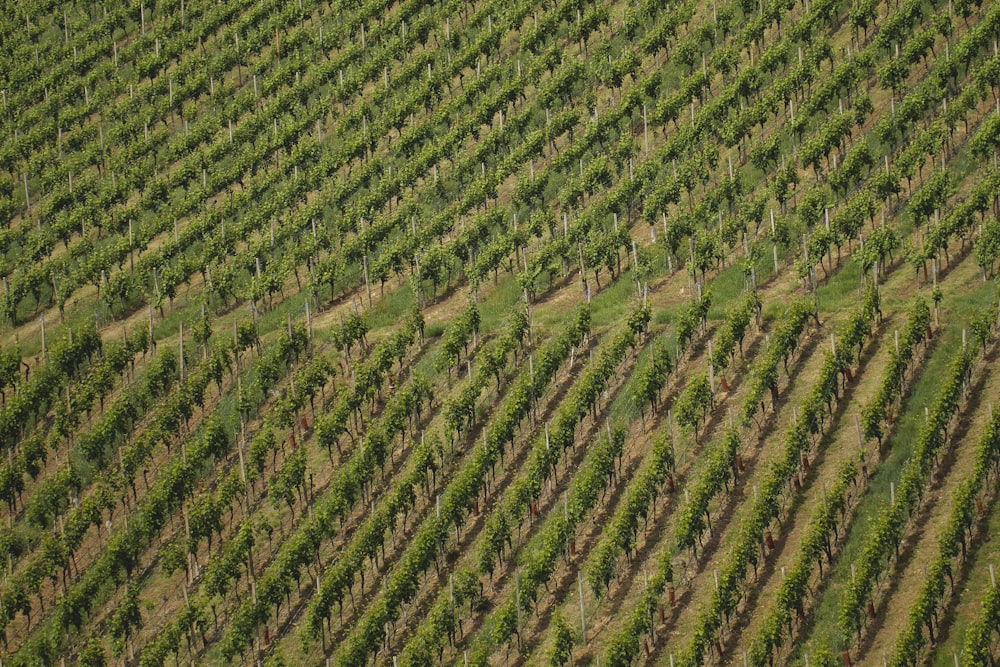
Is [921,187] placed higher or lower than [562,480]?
higher

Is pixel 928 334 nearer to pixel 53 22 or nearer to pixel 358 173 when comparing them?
pixel 358 173

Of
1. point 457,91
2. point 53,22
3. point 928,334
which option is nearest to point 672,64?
point 457,91

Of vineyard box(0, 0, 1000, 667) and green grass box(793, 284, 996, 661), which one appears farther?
vineyard box(0, 0, 1000, 667)

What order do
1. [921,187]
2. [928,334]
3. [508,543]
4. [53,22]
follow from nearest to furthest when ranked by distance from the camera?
1. [508,543]
2. [928,334]
3. [921,187]
4. [53,22]

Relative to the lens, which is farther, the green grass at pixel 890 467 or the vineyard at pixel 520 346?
the vineyard at pixel 520 346

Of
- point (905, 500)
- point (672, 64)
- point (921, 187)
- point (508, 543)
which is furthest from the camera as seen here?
point (672, 64)

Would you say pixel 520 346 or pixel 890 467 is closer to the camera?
pixel 890 467

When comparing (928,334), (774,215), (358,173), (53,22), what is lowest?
(928,334)

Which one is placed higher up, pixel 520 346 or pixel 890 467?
pixel 520 346
